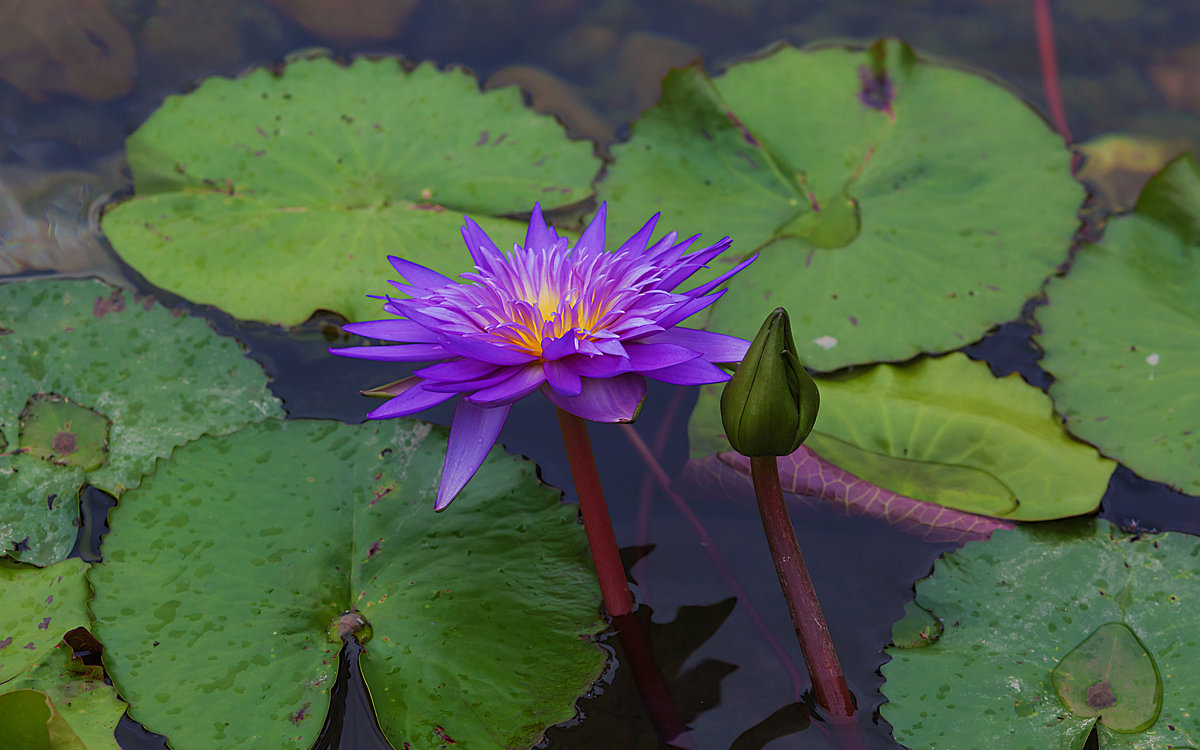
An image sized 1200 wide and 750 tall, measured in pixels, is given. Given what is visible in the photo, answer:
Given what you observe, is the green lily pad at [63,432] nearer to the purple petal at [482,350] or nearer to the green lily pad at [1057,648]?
the purple petal at [482,350]

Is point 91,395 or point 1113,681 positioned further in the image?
point 91,395

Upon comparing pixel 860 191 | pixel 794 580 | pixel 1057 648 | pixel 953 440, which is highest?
pixel 860 191

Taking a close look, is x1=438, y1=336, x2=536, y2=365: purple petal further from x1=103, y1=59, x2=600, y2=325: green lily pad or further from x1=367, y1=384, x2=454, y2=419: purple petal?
x1=103, y1=59, x2=600, y2=325: green lily pad

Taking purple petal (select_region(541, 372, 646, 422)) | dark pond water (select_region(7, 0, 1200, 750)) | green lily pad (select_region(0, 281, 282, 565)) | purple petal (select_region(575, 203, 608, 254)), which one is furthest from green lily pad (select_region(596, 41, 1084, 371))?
green lily pad (select_region(0, 281, 282, 565))

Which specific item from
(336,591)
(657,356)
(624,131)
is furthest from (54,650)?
(624,131)

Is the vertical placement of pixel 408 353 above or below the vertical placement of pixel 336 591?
above

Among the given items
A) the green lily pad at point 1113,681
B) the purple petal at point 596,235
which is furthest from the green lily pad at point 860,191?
the green lily pad at point 1113,681

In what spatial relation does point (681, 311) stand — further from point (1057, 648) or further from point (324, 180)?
point (324, 180)

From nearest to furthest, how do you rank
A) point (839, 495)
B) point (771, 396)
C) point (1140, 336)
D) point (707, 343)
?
point (771, 396) → point (707, 343) → point (839, 495) → point (1140, 336)
